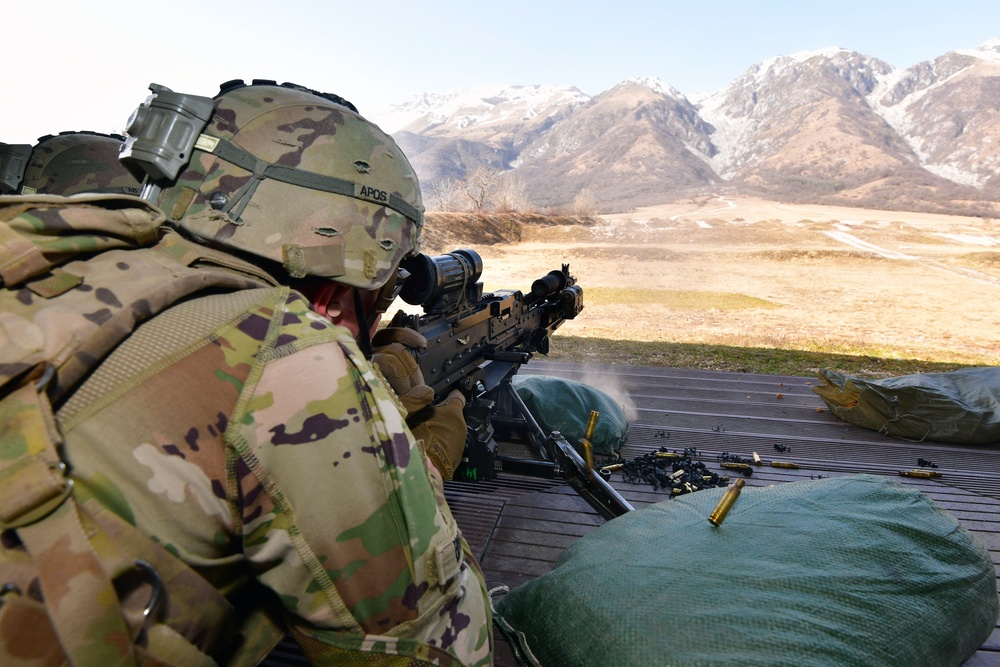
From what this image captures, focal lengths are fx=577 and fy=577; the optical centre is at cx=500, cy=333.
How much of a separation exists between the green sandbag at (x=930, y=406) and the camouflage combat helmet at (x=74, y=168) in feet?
18.2

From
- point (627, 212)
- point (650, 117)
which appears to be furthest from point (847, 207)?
point (650, 117)

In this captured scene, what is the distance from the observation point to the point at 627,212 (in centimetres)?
4225

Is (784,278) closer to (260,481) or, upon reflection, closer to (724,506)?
(724,506)

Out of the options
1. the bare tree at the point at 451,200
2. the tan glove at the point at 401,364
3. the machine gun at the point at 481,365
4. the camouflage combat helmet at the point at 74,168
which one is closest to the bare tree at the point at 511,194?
the bare tree at the point at 451,200

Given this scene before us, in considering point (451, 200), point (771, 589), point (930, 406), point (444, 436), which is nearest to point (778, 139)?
point (451, 200)

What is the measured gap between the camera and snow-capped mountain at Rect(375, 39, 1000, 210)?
53625 millimetres

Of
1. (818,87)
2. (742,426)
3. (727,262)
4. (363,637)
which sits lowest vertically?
(727,262)

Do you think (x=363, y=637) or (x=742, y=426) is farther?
(x=742, y=426)

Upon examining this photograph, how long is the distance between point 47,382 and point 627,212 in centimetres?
4358

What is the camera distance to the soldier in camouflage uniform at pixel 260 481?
0.82m

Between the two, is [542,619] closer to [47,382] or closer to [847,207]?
[47,382]

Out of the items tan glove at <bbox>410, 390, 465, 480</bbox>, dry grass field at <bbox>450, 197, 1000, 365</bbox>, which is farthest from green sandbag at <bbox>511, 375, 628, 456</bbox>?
dry grass field at <bbox>450, 197, 1000, 365</bbox>

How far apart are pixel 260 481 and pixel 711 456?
3.95 metres

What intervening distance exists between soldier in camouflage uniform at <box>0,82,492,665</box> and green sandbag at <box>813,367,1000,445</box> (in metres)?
4.74
